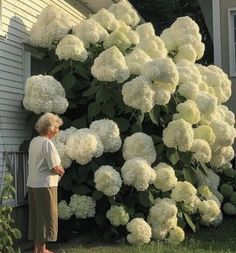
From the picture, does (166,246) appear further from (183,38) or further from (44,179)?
(183,38)

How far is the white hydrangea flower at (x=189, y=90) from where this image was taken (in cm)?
945

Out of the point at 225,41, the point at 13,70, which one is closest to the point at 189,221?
the point at 13,70

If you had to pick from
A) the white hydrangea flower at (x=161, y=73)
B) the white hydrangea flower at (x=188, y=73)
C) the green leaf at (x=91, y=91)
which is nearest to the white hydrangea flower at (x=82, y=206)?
the green leaf at (x=91, y=91)

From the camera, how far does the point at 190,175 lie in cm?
931

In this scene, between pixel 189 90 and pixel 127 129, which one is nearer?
pixel 127 129

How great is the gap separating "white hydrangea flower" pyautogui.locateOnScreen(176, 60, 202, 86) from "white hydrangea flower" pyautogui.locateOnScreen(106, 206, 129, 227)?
254cm

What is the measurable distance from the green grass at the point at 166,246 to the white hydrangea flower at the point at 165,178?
2.75 feet

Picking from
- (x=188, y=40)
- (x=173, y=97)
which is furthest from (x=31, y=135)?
(x=188, y=40)

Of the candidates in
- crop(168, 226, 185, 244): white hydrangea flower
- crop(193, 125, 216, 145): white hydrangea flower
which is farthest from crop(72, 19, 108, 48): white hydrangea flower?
crop(168, 226, 185, 244): white hydrangea flower

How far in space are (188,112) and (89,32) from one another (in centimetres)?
211

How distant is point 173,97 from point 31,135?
2.37m

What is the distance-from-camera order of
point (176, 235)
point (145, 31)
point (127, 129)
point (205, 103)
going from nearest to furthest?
point (176, 235), point (127, 129), point (205, 103), point (145, 31)

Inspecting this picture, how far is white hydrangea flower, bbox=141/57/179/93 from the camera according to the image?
870 cm

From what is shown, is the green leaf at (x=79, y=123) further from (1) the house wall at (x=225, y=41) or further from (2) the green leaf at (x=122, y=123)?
(1) the house wall at (x=225, y=41)
